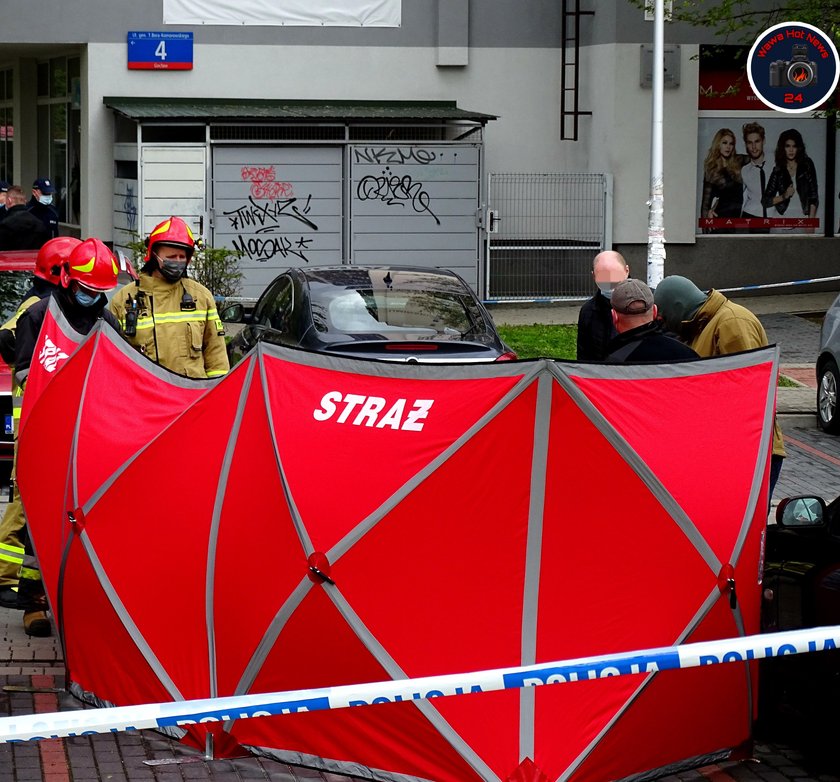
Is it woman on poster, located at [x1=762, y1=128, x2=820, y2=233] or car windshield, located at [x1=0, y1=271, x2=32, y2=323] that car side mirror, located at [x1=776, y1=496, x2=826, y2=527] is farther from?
woman on poster, located at [x1=762, y1=128, x2=820, y2=233]

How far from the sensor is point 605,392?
531cm

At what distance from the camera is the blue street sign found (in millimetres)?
23641

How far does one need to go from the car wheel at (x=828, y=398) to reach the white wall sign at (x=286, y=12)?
40.8ft

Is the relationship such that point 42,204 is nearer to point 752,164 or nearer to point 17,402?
point 752,164

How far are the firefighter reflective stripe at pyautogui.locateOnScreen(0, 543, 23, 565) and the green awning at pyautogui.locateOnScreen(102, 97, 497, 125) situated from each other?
15.5 m

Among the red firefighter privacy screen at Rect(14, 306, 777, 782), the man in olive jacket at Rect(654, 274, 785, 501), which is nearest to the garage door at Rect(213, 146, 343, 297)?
the man in olive jacket at Rect(654, 274, 785, 501)

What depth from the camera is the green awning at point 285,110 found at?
2264 cm

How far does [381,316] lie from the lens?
1193 centimetres

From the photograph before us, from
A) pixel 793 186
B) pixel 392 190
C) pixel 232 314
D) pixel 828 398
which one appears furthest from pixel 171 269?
pixel 793 186

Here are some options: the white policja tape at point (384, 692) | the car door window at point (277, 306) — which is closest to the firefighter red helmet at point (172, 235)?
the car door window at point (277, 306)

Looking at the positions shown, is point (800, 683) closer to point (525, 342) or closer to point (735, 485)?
point (735, 485)

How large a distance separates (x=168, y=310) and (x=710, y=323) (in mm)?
2993

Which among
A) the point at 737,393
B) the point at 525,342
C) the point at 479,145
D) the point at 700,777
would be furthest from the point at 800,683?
the point at 479,145

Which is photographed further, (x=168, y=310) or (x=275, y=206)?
(x=275, y=206)
